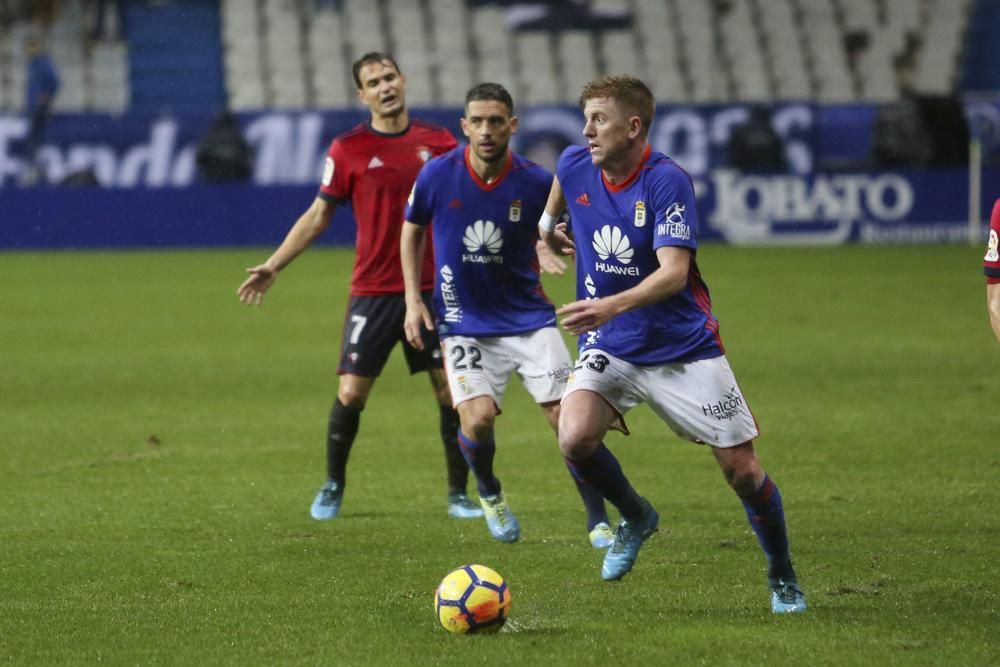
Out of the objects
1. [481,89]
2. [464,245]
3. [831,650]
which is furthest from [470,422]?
[831,650]

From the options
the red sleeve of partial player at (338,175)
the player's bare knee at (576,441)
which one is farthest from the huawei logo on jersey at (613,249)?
the red sleeve of partial player at (338,175)

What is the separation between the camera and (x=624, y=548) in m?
6.49

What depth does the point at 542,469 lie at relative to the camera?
958cm

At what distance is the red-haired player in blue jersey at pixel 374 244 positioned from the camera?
8.28 meters

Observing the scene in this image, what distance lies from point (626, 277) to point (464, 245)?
155 cm

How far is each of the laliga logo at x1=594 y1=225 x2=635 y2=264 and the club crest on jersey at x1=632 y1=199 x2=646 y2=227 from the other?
8cm

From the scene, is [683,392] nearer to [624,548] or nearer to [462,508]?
[624,548]

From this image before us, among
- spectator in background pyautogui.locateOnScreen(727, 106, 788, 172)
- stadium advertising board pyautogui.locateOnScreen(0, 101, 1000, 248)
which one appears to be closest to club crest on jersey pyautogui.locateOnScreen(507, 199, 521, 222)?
stadium advertising board pyautogui.locateOnScreen(0, 101, 1000, 248)

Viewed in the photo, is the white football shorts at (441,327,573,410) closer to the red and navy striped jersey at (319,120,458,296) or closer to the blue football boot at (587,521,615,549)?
the blue football boot at (587,521,615,549)

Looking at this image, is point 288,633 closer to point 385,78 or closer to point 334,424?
point 334,424

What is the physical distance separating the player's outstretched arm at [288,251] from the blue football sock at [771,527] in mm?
2909

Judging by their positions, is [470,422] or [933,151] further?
[933,151]

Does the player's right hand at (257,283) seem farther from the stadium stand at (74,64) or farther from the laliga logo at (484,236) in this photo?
the stadium stand at (74,64)

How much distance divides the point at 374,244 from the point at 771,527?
3066mm
